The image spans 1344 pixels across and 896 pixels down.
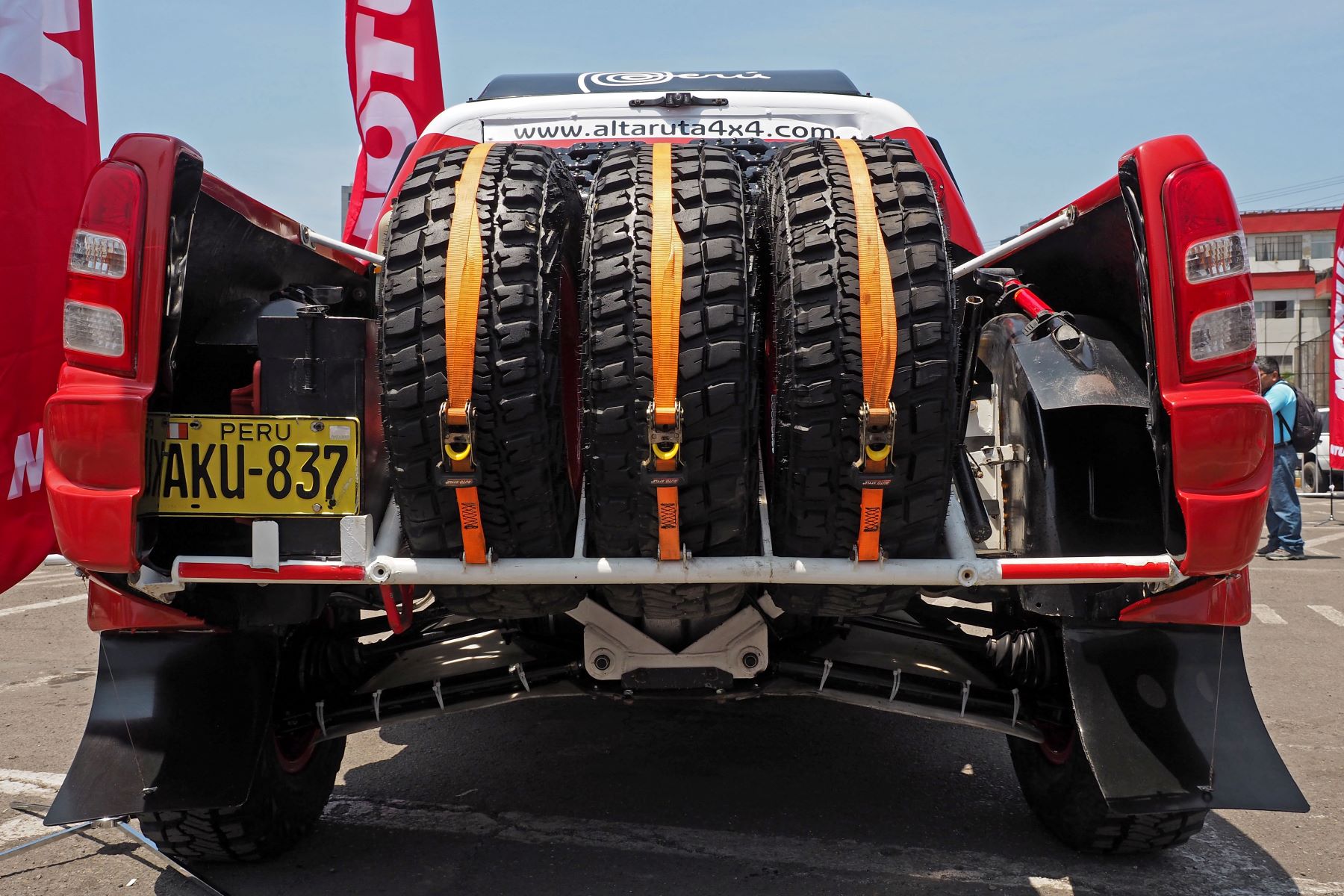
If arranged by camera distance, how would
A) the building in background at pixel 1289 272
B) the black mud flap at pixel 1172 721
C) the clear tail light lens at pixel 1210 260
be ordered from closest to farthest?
the clear tail light lens at pixel 1210 260 < the black mud flap at pixel 1172 721 < the building in background at pixel 1289 272

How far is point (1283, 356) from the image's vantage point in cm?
5881

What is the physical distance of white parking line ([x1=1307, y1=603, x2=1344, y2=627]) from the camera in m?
7.42

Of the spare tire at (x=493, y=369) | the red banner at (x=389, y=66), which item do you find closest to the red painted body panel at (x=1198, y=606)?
the spare tire at (x=493, y=369)

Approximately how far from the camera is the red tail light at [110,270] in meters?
2.48

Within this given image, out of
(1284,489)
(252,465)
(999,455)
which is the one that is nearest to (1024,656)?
(999,455)

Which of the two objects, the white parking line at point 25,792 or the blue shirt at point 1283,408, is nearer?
the white parking line at point 25,792

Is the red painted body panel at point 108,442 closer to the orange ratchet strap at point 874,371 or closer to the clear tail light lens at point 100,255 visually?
the clear tail light lens at point 100,255

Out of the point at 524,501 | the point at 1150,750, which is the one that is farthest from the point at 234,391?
the point at 1150,750

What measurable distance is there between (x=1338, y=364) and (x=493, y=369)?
13.7 m

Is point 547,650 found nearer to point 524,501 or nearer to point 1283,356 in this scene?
point 524,501

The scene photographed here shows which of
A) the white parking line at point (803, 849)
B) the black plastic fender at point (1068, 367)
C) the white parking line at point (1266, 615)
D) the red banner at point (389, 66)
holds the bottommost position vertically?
the white parking line at point (1266, 615)

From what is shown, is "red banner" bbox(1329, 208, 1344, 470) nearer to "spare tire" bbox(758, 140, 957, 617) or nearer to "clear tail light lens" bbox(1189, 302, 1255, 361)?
"clear tail light lens" bbox(1189, 302, 1255, 361)

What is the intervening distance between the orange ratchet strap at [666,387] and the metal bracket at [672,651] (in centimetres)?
69

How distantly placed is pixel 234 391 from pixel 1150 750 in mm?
2515
